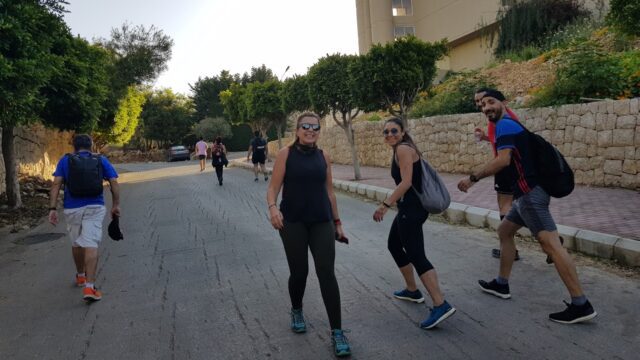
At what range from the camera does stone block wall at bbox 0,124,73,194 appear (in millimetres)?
17016

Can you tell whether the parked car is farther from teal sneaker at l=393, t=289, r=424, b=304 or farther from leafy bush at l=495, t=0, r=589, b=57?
teal sneaker at l=393, t=289, r=424, b=304

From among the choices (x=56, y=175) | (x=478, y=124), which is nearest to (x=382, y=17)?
(x=478, y=124)

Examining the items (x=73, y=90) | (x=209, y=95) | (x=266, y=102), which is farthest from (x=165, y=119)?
(x=73, y=90)

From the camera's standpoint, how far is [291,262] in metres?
3.60

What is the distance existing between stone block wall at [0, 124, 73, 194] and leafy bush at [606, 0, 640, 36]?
15.0m

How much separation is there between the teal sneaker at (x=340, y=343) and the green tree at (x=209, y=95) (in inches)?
2276

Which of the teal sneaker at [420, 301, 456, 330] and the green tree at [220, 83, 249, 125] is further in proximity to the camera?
the green tree at [220, 83, 249, 125]

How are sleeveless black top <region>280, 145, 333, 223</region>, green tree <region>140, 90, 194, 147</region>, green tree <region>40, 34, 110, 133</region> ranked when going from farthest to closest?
green tree <region>140, 90, 194, 147</region>, green tree <region>40, 34, 110, 133</region>, sleeveless black top <region>280, 145, 333, 223</region>

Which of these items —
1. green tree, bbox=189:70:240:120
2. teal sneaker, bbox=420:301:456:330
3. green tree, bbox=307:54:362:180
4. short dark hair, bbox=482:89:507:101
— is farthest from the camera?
green tree, bbox=189:70:240:120

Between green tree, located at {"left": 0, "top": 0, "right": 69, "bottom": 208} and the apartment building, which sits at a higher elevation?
the apartment building

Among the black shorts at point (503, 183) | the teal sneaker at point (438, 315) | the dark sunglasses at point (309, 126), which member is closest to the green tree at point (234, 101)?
the black shorts at point (503, 183)

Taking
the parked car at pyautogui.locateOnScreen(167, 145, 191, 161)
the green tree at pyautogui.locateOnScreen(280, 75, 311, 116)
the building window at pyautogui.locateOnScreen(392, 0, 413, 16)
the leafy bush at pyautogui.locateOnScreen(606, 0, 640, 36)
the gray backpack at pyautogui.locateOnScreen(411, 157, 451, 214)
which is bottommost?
the parked car at pyautogui.locateOnScreen(167, 145, 191, 161)

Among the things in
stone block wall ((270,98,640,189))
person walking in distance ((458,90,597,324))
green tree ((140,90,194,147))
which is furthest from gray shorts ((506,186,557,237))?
green tree ((140,90,194,147))

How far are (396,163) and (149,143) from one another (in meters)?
56.7
